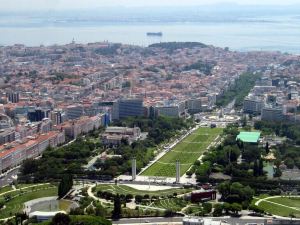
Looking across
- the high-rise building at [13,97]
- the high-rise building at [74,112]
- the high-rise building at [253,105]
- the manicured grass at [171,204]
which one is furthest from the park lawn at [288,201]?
the high-rise building at [13,97]

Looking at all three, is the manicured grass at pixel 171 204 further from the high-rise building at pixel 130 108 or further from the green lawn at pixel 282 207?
the high-rise building at pixel 130 108

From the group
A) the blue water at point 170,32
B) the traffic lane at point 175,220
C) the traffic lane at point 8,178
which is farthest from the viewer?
the blue water at point 170,32

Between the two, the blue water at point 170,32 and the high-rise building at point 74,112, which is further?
the blue water at point 170,32

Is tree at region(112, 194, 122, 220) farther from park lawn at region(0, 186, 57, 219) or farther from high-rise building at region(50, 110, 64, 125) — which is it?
high-rise building at region(50, 110, 64, 125)

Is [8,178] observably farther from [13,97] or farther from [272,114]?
[13,97]

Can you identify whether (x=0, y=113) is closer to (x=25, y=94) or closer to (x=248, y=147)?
(x=25, y=94)

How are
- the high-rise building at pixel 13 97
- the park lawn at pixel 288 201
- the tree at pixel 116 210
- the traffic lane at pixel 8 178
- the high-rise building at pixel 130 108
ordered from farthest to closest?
the high-rise building at pixel 13 97, the high-rise building at pixel 130 108, the traffic lane at pixel 8 178, the park lawn at pixel 288 201, the tree at pixel 116 210

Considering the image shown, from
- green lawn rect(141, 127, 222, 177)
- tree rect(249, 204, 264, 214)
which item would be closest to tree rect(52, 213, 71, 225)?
tree rect(249, 204, 264, 214)

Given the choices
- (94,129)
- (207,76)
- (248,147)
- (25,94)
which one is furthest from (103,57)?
(248,147)

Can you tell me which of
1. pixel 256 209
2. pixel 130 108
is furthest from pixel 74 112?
pixel 256 209
